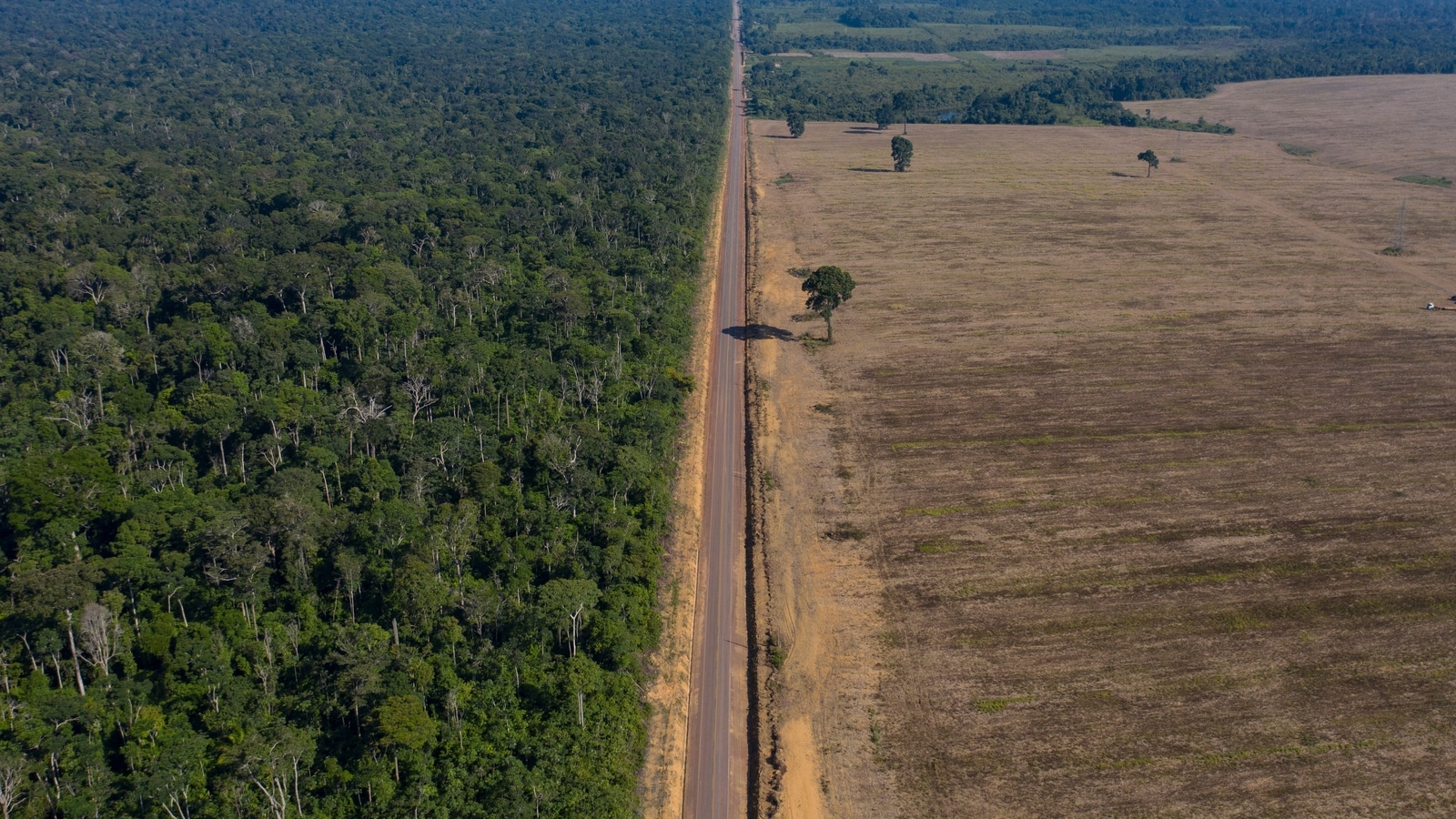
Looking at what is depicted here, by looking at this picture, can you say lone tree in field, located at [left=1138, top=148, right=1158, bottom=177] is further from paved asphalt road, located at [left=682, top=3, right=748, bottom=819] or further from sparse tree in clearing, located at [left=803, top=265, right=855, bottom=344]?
paved asphalt road, located at [left=682, top=3, right=748, bottom=819]

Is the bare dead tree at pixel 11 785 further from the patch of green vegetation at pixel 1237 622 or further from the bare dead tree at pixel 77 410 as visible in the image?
the patch of green vegetation at pixel 1237 622

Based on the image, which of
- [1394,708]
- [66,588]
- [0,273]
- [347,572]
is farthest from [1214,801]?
[0,273]

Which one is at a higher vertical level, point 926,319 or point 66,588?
point 926,319

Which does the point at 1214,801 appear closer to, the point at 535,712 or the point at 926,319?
the point at 535,712

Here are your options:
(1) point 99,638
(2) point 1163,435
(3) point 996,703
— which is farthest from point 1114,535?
(1) point 99,638

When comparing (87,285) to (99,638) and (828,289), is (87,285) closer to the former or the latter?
(99,638)

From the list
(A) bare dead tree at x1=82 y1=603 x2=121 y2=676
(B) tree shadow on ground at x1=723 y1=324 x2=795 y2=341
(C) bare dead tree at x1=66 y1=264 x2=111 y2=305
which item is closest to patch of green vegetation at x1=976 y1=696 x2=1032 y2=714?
(A) bare dead tree at x1=82 y1=603 x2=121 y2=676
